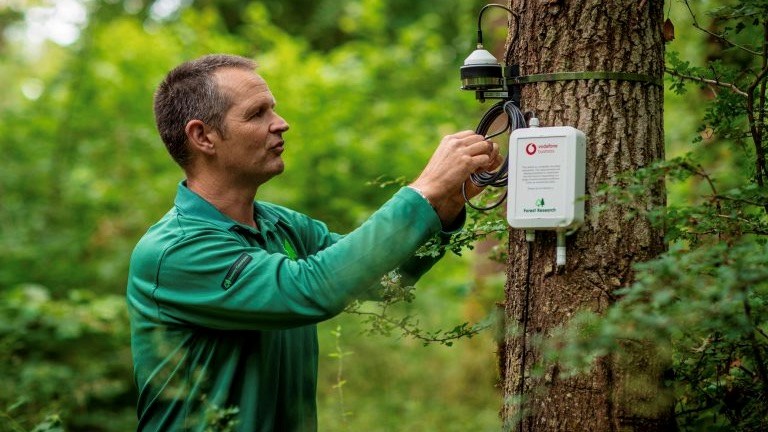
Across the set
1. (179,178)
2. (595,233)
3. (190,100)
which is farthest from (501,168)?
(179,178)

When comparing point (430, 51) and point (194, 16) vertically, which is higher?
point (194, 16)

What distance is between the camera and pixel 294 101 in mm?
8555

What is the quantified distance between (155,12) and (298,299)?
43.8 ft

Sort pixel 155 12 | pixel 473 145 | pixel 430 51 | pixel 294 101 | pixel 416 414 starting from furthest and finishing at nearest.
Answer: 1. pixel 155 12
2. pixel 430 51
3. pixel 294 101
4. pixel 416 414
5. pixel 473 145

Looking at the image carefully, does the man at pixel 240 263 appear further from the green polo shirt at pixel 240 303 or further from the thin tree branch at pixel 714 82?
the thin tree branch at pixel 714 82

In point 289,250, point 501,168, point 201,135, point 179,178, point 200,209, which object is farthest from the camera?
point 179,178

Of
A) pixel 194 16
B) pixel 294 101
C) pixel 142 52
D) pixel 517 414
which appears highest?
pixel 194 16

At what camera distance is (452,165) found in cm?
256

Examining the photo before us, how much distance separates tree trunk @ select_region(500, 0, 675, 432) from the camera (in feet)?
7.83

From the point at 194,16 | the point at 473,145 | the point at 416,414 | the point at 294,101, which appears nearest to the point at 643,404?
the point at 473,145

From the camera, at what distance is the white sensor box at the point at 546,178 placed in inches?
91.1

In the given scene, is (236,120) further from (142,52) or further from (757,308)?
(142,52)

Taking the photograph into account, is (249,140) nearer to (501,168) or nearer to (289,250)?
(289,250)

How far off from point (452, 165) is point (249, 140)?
0.82 meters
